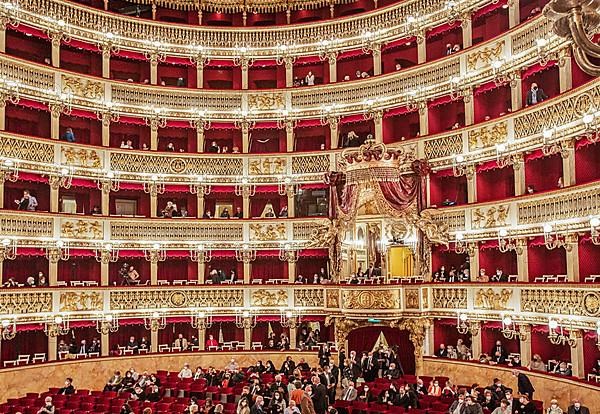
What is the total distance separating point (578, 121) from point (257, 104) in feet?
50.5

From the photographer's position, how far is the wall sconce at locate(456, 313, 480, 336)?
2483 cm

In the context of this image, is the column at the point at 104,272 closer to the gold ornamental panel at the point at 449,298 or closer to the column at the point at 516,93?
the gold ornamental panel at the point at 449,298

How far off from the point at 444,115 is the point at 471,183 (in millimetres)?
3804

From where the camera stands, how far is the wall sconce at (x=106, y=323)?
27.8m

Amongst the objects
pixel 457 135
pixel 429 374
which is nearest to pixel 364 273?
pixel 429 374

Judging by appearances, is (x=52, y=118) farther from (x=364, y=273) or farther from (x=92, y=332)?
(x=364, y=273)

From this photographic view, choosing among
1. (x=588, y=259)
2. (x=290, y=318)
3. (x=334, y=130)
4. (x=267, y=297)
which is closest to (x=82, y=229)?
(x=267, y=297)

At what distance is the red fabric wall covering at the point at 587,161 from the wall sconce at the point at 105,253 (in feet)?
57.6

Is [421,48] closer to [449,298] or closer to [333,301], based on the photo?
[449,298]

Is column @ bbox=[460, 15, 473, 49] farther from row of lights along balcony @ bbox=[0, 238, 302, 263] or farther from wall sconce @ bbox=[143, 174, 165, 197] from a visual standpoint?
wall sconce @ bbox=[143, 174, 165, 197]

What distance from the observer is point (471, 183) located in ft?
87.2

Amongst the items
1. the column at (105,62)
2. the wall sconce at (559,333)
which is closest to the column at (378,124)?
the column at (105,62)

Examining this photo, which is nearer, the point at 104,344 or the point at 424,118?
the point at 104,344

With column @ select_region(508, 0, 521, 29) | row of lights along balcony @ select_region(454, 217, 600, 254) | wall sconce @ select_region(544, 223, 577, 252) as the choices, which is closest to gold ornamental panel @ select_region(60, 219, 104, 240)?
row of lights along balcony @ select_region(454, 217, 600, 254)
